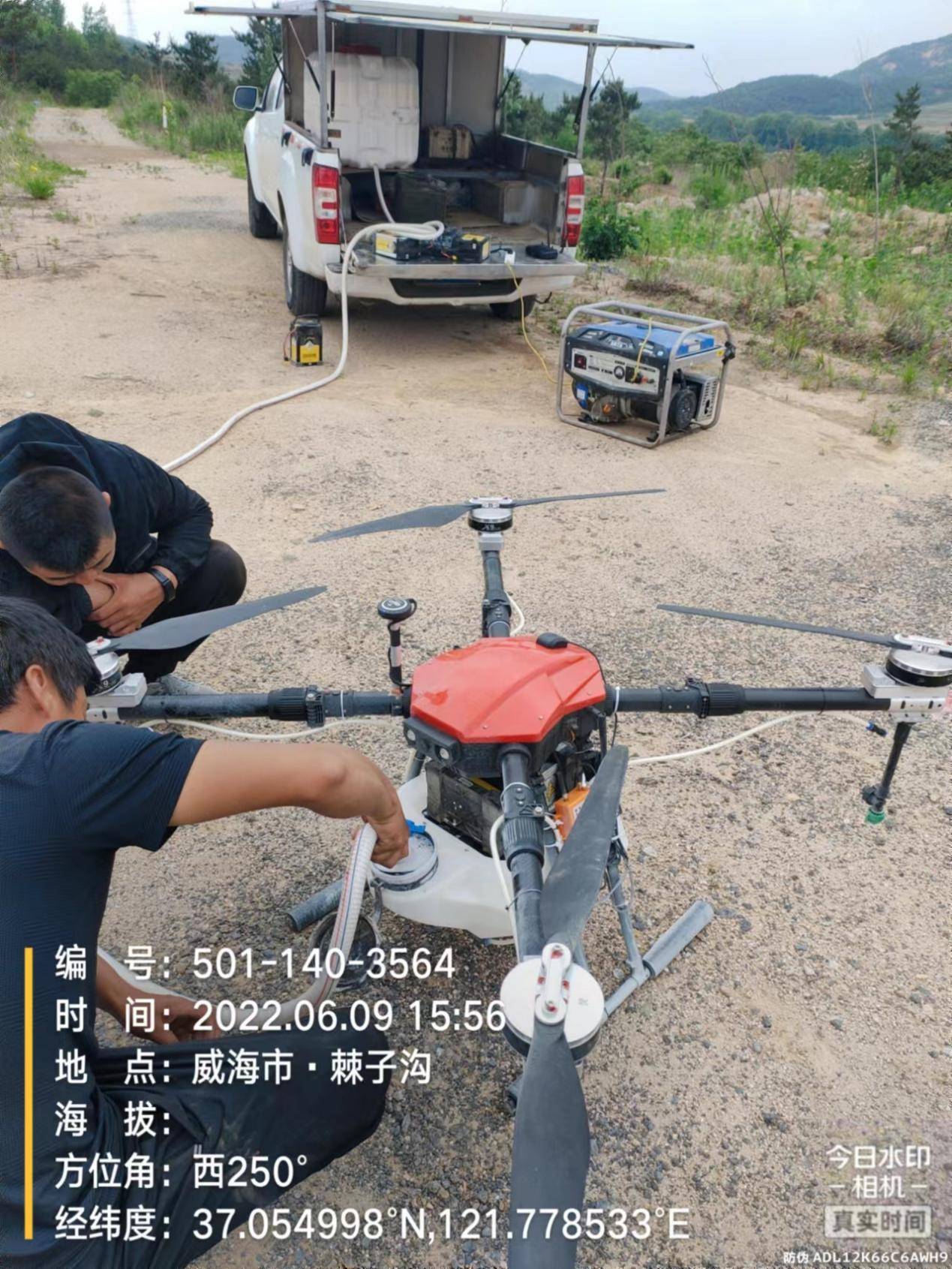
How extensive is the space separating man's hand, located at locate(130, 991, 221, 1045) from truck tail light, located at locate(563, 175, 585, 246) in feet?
21.2

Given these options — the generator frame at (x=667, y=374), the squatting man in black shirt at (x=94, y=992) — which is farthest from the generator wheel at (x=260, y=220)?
the squatting man in black shirt at (x=94, y=992)

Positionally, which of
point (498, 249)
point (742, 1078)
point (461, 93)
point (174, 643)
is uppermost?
point (461, 93)

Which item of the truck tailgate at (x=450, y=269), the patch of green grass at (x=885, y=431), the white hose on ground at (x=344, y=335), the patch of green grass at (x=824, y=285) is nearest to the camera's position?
the white hose on ground at (x=344, y=335)

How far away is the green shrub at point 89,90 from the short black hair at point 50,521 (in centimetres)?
3104

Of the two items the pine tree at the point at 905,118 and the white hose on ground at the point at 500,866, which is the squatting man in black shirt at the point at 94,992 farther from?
the pine tree at the point at 905,118

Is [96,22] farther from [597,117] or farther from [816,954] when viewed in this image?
[816,954]

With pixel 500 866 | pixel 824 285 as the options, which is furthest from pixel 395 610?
pixel 824 285

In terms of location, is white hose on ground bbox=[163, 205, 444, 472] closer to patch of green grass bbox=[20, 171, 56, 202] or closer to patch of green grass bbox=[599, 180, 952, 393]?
patch of green grass bbox=[599, 180, 952, 393]

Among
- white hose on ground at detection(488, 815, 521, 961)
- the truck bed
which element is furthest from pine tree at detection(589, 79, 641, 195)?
white hose on ground at detection(488, 815, 521, 961)

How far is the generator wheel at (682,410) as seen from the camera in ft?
18.4

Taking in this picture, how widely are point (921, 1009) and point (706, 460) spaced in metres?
3.89

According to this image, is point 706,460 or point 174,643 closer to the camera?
point 174,643

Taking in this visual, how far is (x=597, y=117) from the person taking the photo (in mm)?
26891

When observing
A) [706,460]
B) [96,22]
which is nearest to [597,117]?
[706,460]
